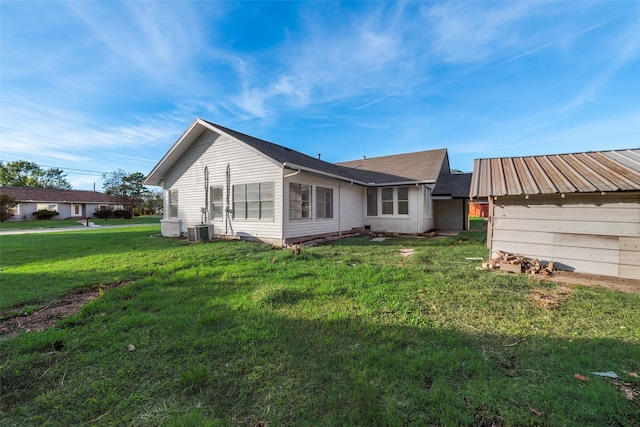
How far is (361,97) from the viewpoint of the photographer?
15695 millimetres

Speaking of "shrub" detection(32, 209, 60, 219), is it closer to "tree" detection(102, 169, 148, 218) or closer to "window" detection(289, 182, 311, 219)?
"tree" detection(102, 169, 148, 218)

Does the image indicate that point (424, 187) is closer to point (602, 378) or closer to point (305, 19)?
point (305, 19)

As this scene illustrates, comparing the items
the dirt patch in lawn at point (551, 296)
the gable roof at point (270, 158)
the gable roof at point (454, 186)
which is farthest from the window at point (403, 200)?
the dirt patch in lawn at point (551, 296)

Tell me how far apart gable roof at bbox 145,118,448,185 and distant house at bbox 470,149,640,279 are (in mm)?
6090

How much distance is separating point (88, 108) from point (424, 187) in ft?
72.0

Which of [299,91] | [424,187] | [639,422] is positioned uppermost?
[299,91]

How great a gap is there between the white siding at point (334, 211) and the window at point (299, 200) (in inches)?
6.3

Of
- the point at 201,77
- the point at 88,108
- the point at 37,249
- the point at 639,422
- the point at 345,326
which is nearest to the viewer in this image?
the point at 639,422

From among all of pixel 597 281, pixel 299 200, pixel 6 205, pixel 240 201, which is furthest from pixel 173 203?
pixel 6 205

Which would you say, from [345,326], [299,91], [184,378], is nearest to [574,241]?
[345,326]

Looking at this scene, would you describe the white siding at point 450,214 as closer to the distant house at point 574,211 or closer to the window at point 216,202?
the distant house at point 574,211

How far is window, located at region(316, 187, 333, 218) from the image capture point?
36.7ft

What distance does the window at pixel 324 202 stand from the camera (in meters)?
11.2

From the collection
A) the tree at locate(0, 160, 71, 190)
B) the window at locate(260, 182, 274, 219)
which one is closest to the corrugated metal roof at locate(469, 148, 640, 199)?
the window at locate(260, 182, 274, 219)
